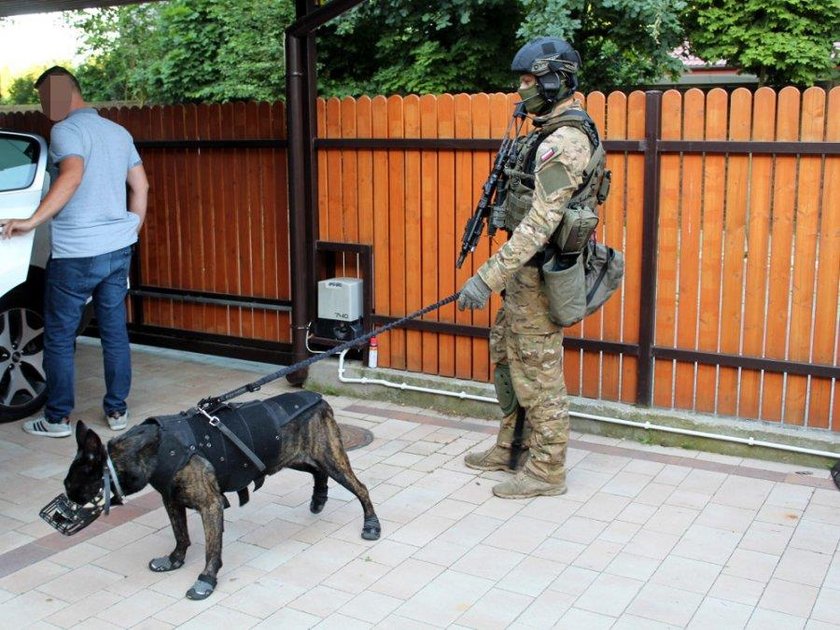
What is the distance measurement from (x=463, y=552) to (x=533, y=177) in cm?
180

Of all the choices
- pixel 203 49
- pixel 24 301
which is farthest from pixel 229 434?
pixel 203 49

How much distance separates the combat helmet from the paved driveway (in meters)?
2.02

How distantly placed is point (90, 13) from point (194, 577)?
866 inches

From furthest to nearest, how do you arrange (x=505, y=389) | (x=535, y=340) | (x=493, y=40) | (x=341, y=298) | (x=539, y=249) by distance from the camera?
(x=493, y=40)
(x=341, y=298)
(x=505, y=389)
(x=535, y=340)
(x=539, y=249)

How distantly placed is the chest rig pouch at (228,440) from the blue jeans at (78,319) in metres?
2.24

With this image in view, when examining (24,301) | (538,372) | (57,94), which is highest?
(57,94)

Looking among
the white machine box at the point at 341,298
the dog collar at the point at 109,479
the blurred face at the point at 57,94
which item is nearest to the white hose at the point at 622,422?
the white machine box at the point at 341,298

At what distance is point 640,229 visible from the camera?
575cm

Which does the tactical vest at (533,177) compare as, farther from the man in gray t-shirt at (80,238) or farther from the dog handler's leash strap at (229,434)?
the man in gray t-shirt at (80,238)

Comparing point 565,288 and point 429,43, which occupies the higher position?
point 429,43

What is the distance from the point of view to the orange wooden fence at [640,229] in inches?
211

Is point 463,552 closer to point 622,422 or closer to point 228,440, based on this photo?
point 228,440

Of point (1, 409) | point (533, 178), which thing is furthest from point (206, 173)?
point (533, 178)

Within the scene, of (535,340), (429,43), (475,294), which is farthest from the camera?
(429,43)
